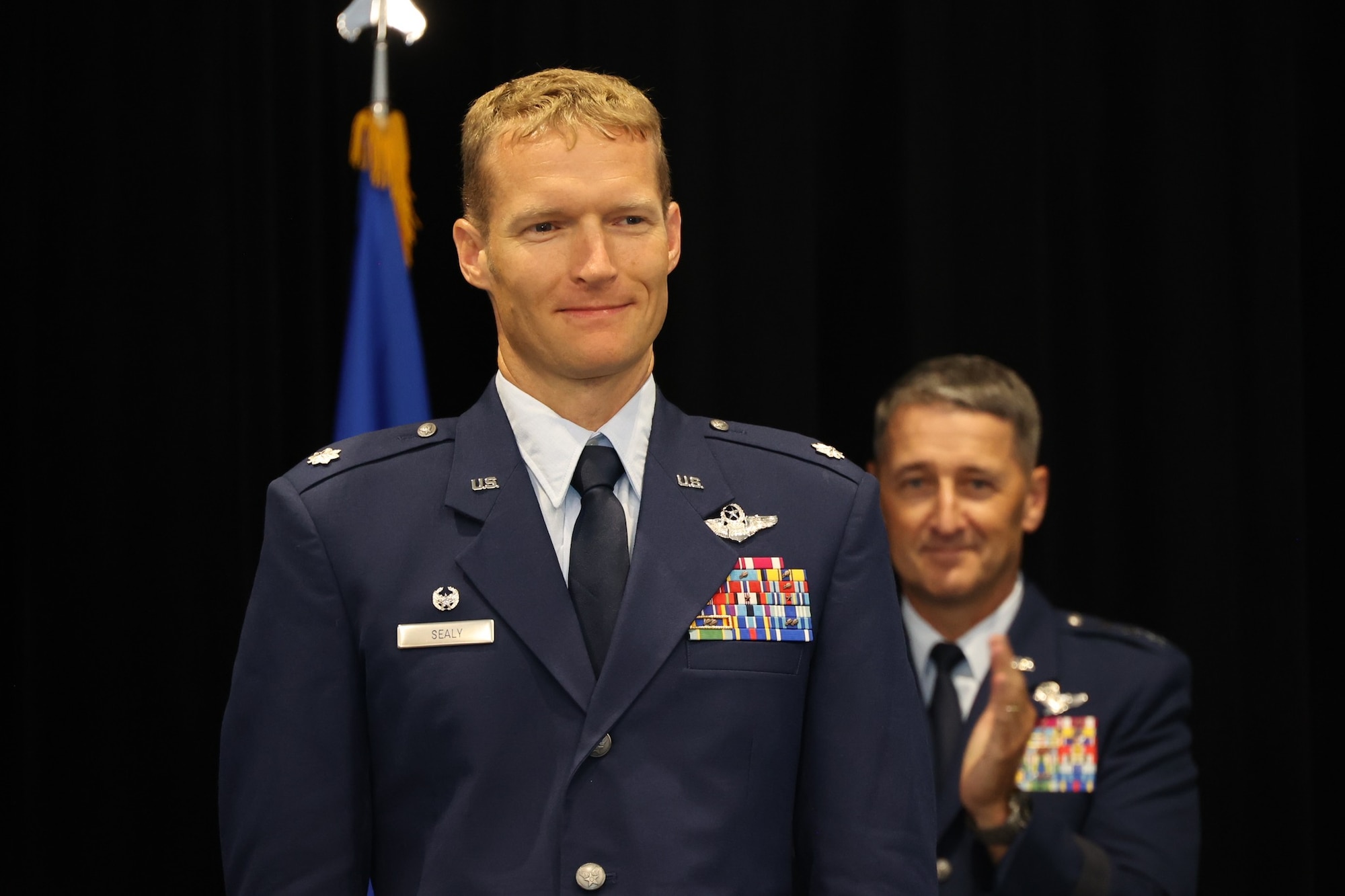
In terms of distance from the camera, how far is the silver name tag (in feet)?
4.96

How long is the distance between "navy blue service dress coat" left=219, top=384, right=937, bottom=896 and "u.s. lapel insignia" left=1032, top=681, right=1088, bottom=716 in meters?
1.20

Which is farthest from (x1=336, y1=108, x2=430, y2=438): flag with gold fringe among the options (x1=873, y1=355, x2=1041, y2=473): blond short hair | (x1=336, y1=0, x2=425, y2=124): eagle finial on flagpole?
(x1=873, y1=355, x2=1041, y2=473): blond short hair

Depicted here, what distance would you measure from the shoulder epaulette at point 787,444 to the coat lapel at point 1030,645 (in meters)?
1.04

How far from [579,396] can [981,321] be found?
1.69m

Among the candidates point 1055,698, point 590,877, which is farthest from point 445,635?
point 1055,698

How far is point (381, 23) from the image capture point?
2635 millimetres

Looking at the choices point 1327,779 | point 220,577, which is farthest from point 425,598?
point 1327,779

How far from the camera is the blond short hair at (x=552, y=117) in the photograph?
162 centimetres

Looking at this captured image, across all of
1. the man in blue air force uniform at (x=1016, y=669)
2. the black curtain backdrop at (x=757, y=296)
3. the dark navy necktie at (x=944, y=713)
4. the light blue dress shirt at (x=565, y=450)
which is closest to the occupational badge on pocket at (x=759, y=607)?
the light blue dress shirt at (x=565, y=450)

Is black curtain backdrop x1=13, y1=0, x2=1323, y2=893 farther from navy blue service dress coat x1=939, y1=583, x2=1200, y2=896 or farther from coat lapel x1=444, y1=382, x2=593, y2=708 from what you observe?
coat lapel x1=444, y1=382, x2=593, y2=708

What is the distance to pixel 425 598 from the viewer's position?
1533mm

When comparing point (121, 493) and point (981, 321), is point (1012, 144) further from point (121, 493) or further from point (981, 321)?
point (121, 493)

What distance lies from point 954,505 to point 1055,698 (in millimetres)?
387

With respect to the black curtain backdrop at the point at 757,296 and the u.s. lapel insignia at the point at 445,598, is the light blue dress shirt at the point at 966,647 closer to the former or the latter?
the black curtain backdrop at the point at 757,296
